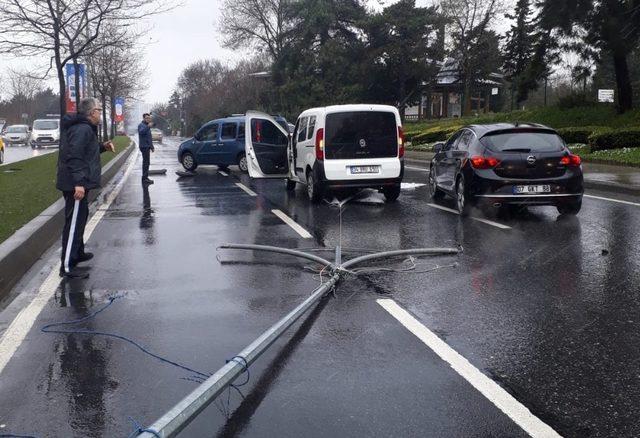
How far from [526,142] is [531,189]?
0.79 m

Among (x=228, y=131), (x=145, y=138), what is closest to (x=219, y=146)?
(x=228, y=131)

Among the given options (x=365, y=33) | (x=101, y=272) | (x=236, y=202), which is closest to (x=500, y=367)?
(x=101, y=272)

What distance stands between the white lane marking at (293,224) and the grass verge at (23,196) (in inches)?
151

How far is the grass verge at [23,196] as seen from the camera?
31.8 feet

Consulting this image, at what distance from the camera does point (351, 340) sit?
493cm

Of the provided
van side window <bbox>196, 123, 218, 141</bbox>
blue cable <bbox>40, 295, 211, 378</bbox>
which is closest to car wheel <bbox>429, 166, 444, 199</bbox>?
blue cable <bbox>40, 295, 211, 378</bbox>

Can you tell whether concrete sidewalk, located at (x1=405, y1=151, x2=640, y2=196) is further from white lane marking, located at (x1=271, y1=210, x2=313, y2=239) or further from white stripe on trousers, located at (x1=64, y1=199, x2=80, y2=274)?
white stripe on trousers, located at (x1=64, y1=199, x2=80, y2=274)

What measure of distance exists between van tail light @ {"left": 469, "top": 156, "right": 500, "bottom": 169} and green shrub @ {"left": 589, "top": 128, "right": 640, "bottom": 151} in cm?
1334

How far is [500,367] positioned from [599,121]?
2681cm

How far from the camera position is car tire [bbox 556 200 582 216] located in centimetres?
1093

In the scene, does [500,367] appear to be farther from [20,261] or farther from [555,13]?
[555,13]

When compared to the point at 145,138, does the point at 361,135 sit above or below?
above

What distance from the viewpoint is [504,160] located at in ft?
34.8

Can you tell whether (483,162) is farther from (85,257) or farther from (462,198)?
(85,257)
